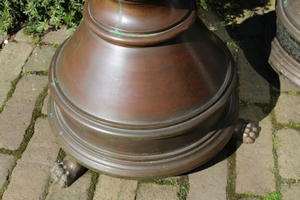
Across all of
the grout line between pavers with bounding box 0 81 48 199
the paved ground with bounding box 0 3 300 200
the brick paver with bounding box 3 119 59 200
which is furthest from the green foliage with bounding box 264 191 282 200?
the grout line between pavers with bounding box 0 81 48 199

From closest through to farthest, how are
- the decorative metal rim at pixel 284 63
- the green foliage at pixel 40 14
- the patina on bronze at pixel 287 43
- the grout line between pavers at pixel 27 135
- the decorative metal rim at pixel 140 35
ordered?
the decorative metal rim at pixel 140 35 → the grout line between pavers at pixel 27 135 → the patina on bronze at pixel 287 43 → the decorative metal rim at pixel 284 63 → the green foliage at pixel 40 14

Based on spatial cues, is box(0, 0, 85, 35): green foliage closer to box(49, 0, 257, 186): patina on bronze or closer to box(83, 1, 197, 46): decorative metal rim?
box(49, 0, 257, 186): patina on bronze

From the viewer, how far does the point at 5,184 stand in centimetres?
249

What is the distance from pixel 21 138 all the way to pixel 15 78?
66 centimetres

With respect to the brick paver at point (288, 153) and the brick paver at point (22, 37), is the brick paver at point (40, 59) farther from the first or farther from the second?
the brick paver at point (288, 153)

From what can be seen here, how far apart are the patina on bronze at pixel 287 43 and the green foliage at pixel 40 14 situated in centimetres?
175

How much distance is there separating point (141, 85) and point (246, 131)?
→ 3.48 feet

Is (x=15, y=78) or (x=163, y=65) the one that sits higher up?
(x=163, y=65)

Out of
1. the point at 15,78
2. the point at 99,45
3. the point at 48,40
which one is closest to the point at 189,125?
the point at 99,45

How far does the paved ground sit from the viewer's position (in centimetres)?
245

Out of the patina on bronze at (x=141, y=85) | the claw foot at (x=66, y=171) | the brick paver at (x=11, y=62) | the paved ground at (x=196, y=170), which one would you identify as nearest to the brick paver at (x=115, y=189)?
the paved ground at (x=196, y=170)

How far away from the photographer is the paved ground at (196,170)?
245 cm

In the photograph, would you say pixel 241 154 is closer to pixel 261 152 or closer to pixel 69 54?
pixel 261 152

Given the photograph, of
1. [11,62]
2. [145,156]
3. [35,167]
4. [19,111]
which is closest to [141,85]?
[145,156]
